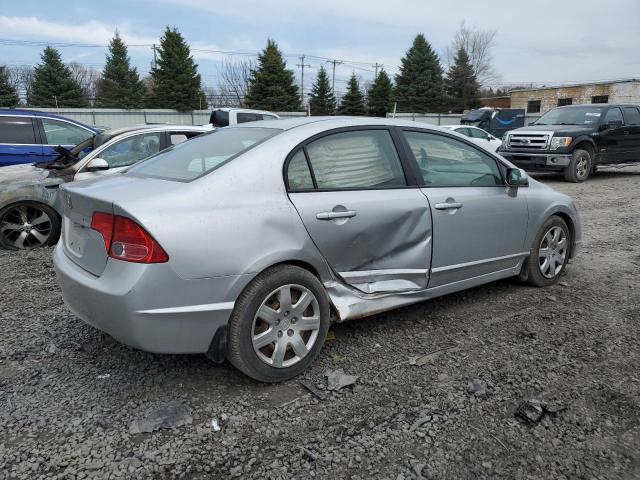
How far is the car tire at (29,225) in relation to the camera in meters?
6.11

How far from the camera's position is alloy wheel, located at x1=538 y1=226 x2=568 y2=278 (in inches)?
186

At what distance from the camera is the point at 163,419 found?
272 centimetres

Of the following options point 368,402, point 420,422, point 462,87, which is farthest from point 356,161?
point 462,87

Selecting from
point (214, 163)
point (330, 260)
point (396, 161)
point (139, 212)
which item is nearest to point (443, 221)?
point (396, 161)

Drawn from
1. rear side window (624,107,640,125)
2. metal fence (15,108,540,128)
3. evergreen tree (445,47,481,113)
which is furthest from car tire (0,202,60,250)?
evergreen tree (445,47,481,113)

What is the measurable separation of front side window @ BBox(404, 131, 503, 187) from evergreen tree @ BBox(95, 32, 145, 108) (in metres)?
42.6

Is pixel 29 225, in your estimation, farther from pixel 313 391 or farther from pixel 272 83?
pixel 272 83

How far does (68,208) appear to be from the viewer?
3.18 m

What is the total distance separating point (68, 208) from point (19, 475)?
5.08 ft

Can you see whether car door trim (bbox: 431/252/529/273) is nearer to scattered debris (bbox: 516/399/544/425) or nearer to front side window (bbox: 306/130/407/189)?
front side window (bbox: 306/130/407/189)

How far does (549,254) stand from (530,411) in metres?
2.38

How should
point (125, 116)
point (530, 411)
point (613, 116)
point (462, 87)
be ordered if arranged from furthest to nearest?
point (462, 87)
point (125, 116)
point (613, 116)
point (530, 411)

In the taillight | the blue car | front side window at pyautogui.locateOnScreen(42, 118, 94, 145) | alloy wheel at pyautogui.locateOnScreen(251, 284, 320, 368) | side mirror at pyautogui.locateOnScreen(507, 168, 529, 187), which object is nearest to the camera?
the taillight

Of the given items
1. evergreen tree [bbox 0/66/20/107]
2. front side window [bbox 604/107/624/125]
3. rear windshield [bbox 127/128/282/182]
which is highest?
evergreen tree [bbox 0/66/20/107]
